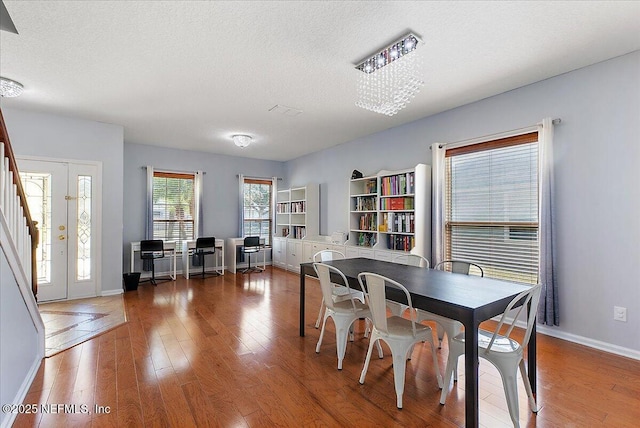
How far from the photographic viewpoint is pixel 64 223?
15.1ft

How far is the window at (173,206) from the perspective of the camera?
6.50 m

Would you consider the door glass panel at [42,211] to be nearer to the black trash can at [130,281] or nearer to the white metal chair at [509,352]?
the black trash can at [130,281]

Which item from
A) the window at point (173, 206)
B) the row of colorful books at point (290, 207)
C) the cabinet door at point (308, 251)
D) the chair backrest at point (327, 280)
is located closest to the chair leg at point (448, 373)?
the chair backrest at point (327, 280)

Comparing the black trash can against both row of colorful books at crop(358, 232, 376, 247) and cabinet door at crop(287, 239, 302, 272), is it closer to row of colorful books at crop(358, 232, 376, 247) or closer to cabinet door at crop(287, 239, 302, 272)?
cabinet door at crop(287, 239, 302, 272)

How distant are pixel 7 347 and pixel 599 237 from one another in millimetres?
4783

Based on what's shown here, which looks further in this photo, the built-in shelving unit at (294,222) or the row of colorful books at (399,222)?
the built-in shelving unit at (294,222)

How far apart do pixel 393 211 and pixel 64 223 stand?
4.95m

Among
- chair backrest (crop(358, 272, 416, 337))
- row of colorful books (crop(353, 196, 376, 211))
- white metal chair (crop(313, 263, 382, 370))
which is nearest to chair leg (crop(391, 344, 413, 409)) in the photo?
chair backrest (crop(358, 272, 416, 337))

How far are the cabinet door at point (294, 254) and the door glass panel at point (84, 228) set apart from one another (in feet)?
12.1

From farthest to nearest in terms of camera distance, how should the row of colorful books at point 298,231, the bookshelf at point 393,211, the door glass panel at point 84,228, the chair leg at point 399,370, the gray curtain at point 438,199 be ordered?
the row of colorful books at point 298,231 < the door glass panel at point 84,228 < the bookshelf at point 393,211 < the gray curtain at point 438,199 < the chair leg at point 399,370

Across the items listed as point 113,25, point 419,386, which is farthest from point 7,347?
point 419,386

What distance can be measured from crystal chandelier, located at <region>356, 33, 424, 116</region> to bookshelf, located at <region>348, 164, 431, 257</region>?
1.26 metres

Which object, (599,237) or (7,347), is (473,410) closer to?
(599,237)

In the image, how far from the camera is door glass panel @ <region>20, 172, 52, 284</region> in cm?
440
